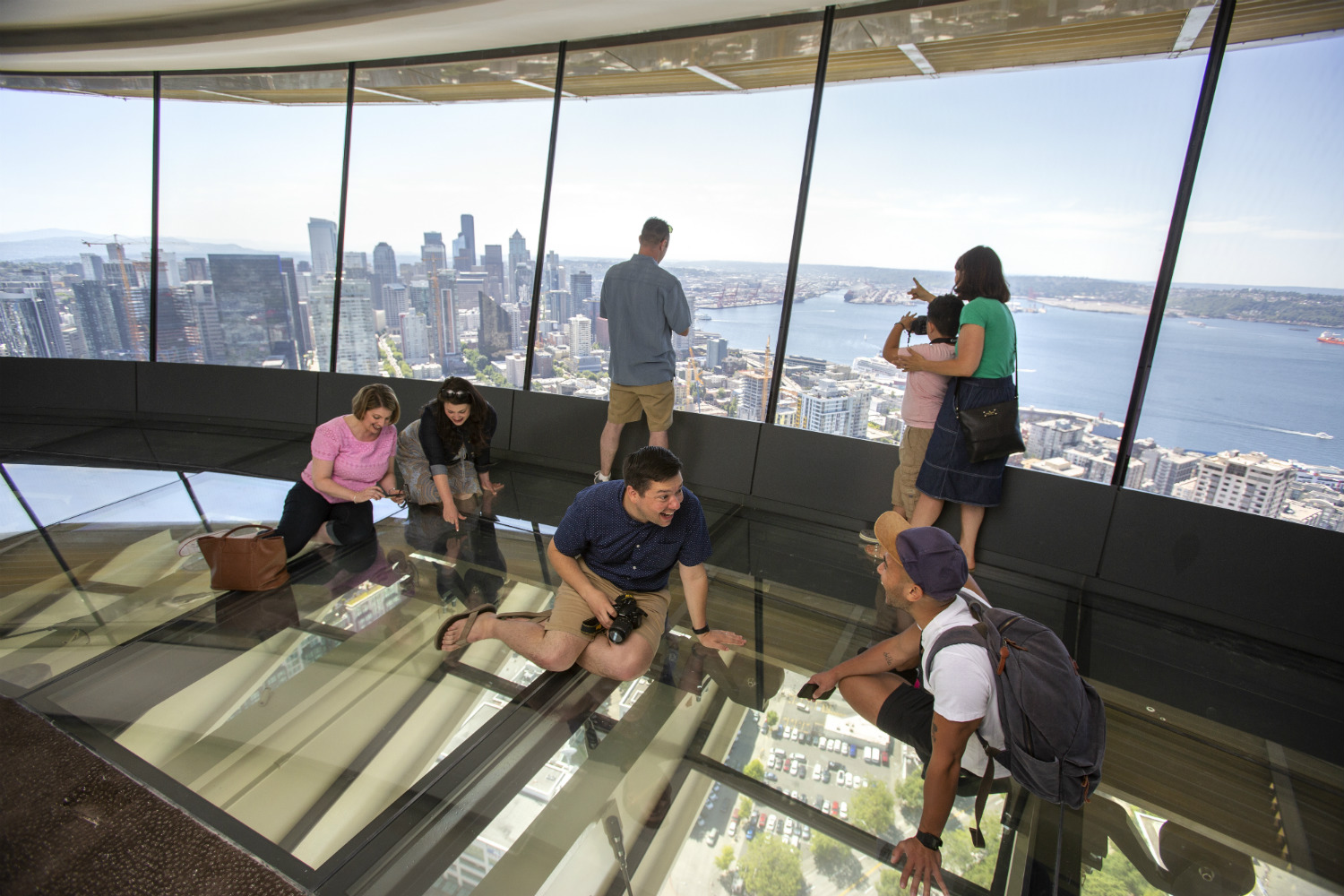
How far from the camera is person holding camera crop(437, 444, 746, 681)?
95.5 inches

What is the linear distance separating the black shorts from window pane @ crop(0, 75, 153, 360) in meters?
7.09

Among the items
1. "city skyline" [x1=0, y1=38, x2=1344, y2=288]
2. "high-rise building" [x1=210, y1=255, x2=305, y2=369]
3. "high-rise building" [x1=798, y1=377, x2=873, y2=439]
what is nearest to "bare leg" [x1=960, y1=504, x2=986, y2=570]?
"high-rise building" [x1=798, y1=377, x2=873, y2=439]

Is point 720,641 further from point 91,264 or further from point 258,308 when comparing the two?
point 91,264

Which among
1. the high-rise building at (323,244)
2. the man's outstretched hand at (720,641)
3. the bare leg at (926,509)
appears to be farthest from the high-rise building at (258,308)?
the bare leg at (926,509)

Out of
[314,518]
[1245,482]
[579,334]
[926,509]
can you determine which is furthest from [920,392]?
[314,518]

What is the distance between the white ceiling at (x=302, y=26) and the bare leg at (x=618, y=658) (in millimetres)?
3319

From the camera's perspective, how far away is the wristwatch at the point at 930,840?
68.7 inches

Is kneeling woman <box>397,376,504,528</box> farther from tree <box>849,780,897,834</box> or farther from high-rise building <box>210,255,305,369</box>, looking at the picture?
high-rise building <box>210,255,305,369</box>

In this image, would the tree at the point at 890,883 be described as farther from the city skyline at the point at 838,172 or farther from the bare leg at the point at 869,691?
the city skyline at the point at 838,172

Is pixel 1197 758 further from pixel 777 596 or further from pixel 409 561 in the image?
pixel 409 561

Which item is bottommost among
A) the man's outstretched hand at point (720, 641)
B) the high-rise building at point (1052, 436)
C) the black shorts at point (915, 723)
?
the man's outstretched hand at point (720, 641)

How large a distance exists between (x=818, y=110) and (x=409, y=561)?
11.4 ft

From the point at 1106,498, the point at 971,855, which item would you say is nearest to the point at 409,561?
the point at 971,855

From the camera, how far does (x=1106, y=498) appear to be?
3.38m
